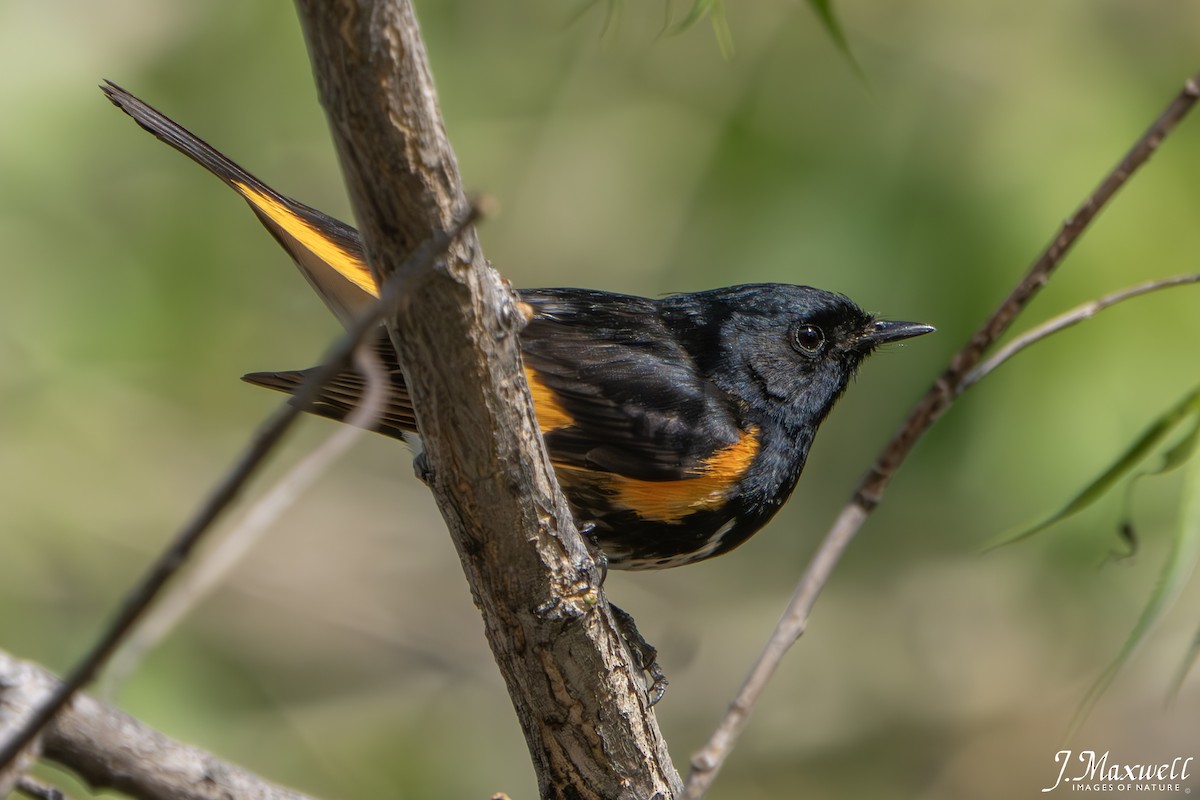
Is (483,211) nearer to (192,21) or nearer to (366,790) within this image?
(366,790)

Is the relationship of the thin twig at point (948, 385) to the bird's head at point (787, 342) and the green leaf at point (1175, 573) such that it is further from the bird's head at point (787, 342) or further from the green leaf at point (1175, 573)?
the bird's head at point (787, 342)

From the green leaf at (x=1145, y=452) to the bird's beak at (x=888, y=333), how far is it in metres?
1.00

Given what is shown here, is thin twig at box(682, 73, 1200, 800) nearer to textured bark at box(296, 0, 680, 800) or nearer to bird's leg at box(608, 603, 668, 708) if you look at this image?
textured bark at box(296, 0, 680, 800)

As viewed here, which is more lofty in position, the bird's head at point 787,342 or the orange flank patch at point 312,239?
the bird's head at point 787,342

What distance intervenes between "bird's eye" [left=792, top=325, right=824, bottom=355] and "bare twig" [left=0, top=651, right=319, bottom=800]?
69.7 inches

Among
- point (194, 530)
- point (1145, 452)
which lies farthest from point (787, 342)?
point (194, 530)

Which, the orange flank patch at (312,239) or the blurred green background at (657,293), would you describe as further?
the blurred green background at (657,293)

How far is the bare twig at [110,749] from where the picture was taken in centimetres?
132

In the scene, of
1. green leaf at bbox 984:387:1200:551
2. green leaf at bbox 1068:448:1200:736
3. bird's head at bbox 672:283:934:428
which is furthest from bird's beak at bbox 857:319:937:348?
green leaf at bbox 1068:448:1200:736

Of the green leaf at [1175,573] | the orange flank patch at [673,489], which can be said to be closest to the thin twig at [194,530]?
the green leaf at [1175,573]

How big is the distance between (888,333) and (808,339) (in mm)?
206

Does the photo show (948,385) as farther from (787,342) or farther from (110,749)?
(110,749)

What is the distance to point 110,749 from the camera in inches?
52.6

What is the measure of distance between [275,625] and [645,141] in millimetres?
2391
